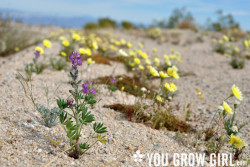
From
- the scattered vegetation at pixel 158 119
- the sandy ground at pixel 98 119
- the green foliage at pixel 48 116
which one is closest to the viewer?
the sandy ground at pixel 98 119

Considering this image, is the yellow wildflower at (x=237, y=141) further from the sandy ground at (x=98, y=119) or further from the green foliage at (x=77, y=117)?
the green foliage at (x=77, y=117)

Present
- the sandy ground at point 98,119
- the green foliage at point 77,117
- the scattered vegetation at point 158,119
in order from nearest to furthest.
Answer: the green foliage at point 77,117
the sandy ground at point 98,119
the scattered vegetation at point 158,119

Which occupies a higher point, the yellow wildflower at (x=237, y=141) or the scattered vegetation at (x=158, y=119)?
the yellow wildflower at (x=237, y=141)

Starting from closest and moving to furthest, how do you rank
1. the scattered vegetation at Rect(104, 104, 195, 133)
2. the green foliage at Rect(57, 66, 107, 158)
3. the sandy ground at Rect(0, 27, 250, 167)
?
the green foliage at Rect(57, 66, 107, 158) < the sandy ground at Rect(0, 27, 250, 167) < the scattered vegetation at Rect(104, 104, 195, 133)

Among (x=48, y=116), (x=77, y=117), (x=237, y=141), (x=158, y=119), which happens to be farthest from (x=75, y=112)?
(x=237, y=141)

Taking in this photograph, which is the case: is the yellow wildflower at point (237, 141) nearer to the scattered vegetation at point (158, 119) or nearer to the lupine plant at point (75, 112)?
the scattered vegetation at point (158, 119)

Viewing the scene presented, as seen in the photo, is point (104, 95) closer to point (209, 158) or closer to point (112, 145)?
point (112, 145)

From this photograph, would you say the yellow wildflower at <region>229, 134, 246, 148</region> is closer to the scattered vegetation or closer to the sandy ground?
the sandy ground

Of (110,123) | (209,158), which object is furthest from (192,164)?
(110,123)

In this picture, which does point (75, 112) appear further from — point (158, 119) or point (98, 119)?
point (158, 119)

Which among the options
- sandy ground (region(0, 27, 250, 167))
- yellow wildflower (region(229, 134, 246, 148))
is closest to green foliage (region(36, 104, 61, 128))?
sandy ground (region(0, 27, 250, 167))

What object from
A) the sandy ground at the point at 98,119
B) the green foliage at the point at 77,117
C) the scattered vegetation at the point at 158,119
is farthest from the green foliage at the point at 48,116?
the scattered vegetation at the point at 158,119

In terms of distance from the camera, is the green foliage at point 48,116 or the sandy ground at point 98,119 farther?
the green foliage at point 48,116
